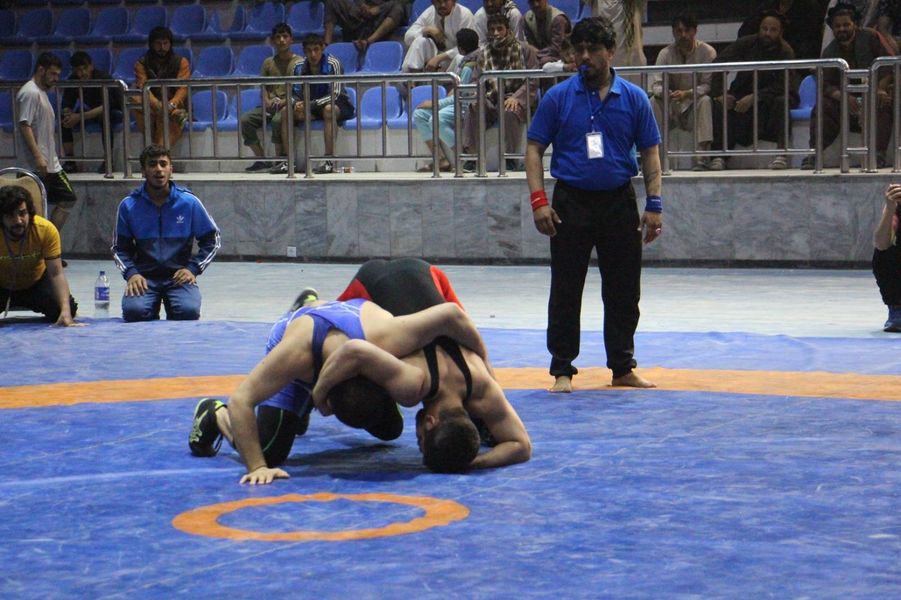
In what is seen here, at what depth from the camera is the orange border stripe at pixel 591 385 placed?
6.88 metres

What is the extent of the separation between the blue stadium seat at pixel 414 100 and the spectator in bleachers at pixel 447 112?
0.05 meters

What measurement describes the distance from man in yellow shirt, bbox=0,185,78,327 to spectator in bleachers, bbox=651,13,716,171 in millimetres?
5122

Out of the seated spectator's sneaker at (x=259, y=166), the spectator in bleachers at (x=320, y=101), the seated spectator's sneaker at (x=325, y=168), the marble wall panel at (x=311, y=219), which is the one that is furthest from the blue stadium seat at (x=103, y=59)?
the marble wall panel at (x=311, y=219)

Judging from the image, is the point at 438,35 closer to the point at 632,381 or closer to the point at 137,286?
the point at 137,286

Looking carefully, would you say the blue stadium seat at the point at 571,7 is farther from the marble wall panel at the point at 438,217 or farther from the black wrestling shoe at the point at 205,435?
the black wrestling shoe at the point at 205,435

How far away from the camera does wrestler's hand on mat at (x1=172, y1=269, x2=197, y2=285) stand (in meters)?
9.73

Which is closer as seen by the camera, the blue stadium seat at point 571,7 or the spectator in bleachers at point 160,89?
the spectator in bleachers at point 160,89

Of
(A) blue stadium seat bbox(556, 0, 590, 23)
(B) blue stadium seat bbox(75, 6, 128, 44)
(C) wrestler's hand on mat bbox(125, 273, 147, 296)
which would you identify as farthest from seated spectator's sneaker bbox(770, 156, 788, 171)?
(B) blue stadium seat bbox(75, 6, 128, 44)

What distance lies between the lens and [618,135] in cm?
698

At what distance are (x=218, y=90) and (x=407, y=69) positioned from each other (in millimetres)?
1769

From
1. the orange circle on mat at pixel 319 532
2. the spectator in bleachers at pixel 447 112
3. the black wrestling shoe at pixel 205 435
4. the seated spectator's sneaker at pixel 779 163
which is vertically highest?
the spectator in bleachers at pixel 447 112

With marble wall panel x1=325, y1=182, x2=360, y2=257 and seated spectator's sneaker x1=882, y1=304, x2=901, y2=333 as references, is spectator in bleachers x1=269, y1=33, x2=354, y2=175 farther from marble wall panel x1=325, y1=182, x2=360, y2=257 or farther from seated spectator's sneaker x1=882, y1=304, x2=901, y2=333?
seated spectator's sneaker x1=882, y1=304, x2=901, y2=333

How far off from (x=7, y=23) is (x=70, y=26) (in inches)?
40.1

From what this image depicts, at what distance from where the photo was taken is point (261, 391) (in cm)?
519
